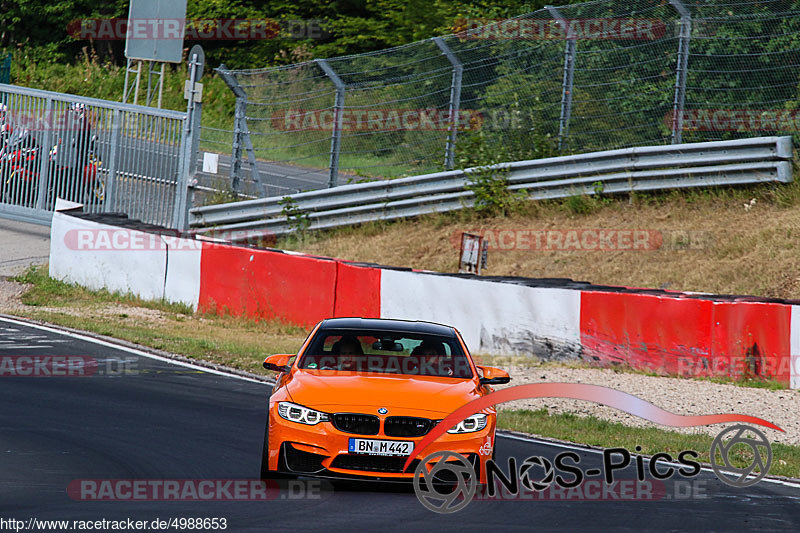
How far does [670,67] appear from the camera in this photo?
733 inches

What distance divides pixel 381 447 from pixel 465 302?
8.03m

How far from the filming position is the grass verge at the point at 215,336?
11.2 meters

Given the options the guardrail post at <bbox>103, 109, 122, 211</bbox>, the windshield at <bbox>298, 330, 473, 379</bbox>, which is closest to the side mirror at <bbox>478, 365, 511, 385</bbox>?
the windshield at <bbox>298, 330, 473, 379</bbox>

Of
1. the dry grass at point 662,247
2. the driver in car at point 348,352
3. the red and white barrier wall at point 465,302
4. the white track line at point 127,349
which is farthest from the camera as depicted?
the dry grass at point 662,247

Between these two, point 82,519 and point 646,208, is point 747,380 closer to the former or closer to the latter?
point 646,208

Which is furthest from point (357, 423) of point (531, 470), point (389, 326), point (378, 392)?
point (531, 470)

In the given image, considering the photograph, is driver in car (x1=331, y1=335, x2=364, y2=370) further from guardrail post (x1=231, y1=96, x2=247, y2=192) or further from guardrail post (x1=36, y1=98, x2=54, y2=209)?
guardrail post (x1=36, y1=98, x2=54, y2=209)

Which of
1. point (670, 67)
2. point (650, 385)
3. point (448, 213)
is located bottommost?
point (650, 385)

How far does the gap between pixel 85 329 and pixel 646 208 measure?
8868mm

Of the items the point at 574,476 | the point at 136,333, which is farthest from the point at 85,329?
the point at 574,476

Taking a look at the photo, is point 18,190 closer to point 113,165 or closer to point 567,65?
point 113,165

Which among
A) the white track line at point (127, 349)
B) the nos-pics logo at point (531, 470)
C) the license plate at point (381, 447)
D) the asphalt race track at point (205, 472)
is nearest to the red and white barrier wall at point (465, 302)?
the nos-pics logo at point (531, 470)

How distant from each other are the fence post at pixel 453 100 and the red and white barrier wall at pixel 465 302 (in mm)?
4923

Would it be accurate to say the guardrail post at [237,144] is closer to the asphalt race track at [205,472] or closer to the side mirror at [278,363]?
the asphalt race track at [205,472]
